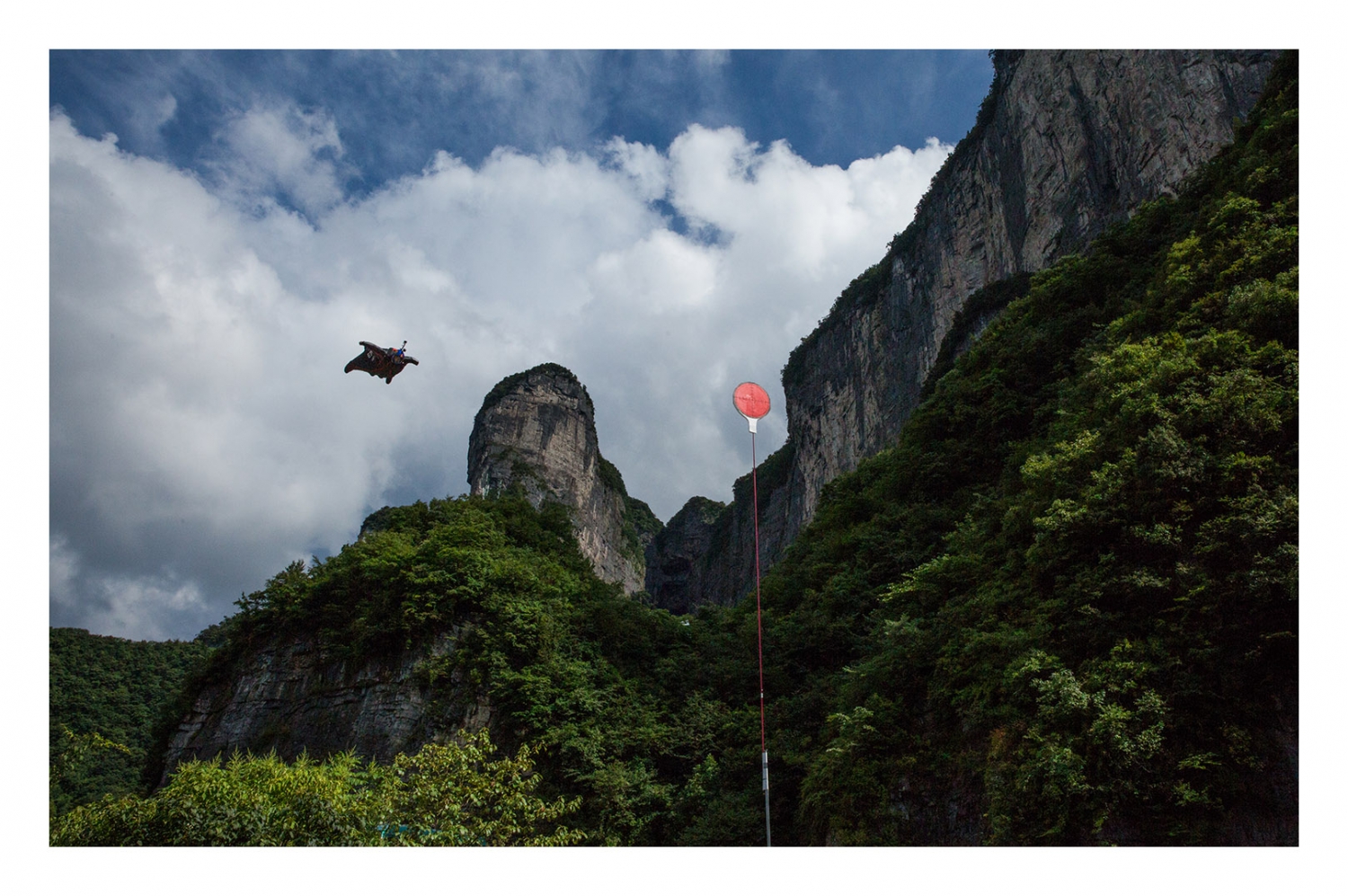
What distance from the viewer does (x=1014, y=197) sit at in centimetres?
3891

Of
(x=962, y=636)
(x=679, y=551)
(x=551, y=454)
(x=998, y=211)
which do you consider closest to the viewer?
(x=962, y=636)

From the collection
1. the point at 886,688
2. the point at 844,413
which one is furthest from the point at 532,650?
the point at 844,413

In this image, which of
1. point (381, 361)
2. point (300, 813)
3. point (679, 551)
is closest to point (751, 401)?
point (300, 813)

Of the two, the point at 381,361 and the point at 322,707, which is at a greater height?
the point at 381,361

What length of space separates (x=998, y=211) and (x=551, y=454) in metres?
34.3

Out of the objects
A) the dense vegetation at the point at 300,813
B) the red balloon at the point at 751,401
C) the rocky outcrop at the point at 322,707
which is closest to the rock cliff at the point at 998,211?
the red balloon at the point at 751,401

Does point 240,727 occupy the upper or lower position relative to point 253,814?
lower

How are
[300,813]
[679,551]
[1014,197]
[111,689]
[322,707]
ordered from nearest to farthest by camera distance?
[300,813] → [322,707] → [1014,197] → [111,689] → [679,551]

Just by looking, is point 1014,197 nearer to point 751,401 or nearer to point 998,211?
point 998,211

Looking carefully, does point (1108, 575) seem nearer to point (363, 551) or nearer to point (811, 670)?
point (811, 670)

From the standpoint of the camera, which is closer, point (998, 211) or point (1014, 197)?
point (1014, 197)

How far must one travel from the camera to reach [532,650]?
2084 cm

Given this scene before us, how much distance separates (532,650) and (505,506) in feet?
31.3

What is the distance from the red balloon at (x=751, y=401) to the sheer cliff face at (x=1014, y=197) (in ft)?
77.9
